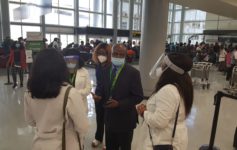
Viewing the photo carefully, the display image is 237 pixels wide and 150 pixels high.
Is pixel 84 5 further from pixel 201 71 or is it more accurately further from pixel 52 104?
pixel 52 104

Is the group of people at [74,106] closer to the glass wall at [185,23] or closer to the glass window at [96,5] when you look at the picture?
the glass window at [96,5]

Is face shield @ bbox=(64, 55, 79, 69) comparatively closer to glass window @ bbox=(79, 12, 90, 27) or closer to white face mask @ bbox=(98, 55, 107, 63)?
white face mask @ bbox=(98, 55, 107, 63)

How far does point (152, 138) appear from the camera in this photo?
1624mm

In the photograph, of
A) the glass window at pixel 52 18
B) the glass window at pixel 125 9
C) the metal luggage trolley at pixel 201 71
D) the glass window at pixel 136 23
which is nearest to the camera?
the metal luggage trolley at pixel 201 71

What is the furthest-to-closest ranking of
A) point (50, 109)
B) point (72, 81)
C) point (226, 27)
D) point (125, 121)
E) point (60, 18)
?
point (226, 27), point (60, 18), point (72, 81), point (125, 121), point (50, 109)

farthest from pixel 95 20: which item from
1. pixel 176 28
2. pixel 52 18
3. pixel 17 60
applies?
pixel 17 60

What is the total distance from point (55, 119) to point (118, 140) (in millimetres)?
1070

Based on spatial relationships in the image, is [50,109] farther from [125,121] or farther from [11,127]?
[11,127]

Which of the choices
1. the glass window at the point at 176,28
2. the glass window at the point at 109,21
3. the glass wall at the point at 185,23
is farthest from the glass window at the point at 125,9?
the glass window at the point at 176,28

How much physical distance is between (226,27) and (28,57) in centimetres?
2001

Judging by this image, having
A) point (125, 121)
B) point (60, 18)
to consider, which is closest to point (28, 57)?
point (125, 121)

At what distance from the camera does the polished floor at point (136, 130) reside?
334 cm

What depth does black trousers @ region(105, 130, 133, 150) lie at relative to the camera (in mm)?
2293

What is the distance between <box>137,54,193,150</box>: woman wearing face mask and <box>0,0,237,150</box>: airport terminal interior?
8.0 inches
